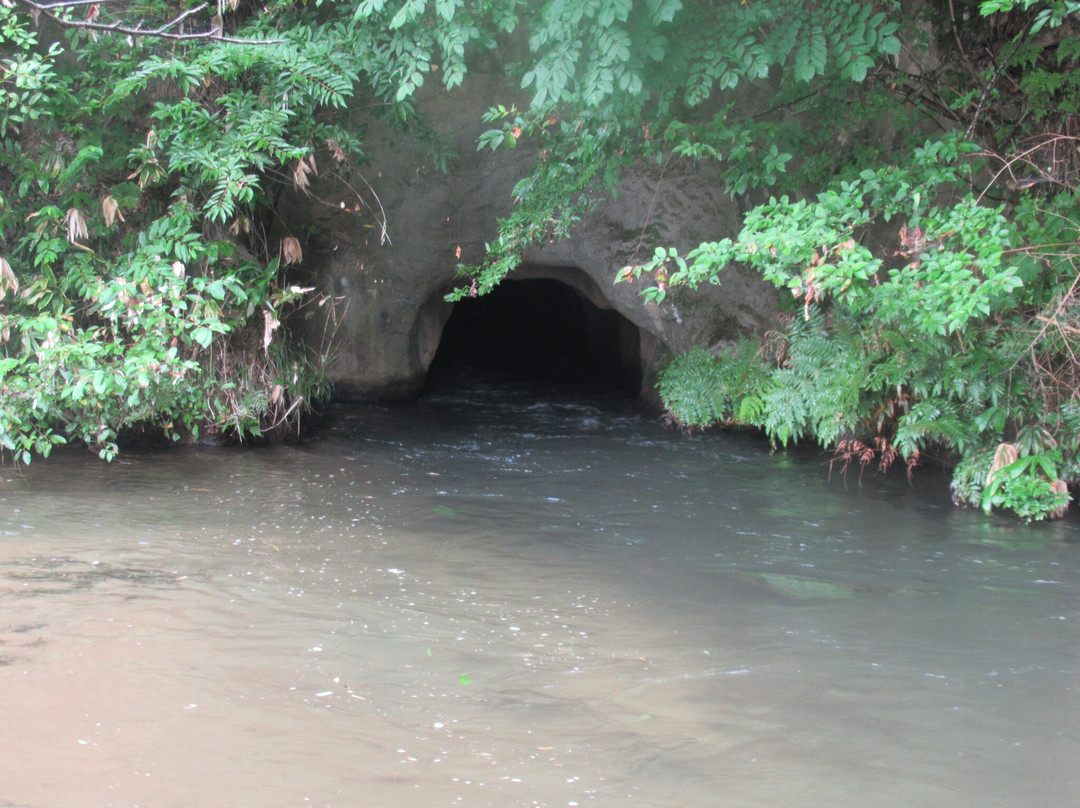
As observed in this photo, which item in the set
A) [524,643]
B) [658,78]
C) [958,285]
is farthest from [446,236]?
[524,643]

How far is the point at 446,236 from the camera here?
430 inches

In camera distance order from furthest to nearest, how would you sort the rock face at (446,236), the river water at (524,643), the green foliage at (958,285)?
1. the rock face at (446,236)
2. the green foliage at (958,285)
3. the river water at (524,643)

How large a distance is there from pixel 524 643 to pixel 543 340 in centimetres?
1334

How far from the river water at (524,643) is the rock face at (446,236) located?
2916 millimetres

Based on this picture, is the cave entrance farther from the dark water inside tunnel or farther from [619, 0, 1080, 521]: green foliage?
[619, 0, 1080, 521]: green foliage

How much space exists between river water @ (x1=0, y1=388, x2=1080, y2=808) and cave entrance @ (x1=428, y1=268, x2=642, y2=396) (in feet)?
19.0

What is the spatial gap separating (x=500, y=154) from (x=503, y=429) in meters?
3.11

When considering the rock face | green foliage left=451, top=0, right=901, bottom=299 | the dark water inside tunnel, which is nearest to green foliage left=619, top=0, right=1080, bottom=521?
green foliage left=451, top=0, right=901, bottom=299

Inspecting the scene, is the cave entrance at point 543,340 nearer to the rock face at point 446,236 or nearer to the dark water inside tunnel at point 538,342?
the dark water inside tunnel at point 538,342

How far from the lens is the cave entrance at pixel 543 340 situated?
46.0 ft

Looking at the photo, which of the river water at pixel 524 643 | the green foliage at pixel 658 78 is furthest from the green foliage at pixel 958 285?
the river water at pixel 524 643

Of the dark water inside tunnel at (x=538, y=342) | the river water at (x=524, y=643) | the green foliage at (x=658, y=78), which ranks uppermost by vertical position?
the green foliage at (x=658, y=78)

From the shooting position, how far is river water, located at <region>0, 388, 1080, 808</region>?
10.9ft

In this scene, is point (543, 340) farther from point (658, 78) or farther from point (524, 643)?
point (524, 643)
